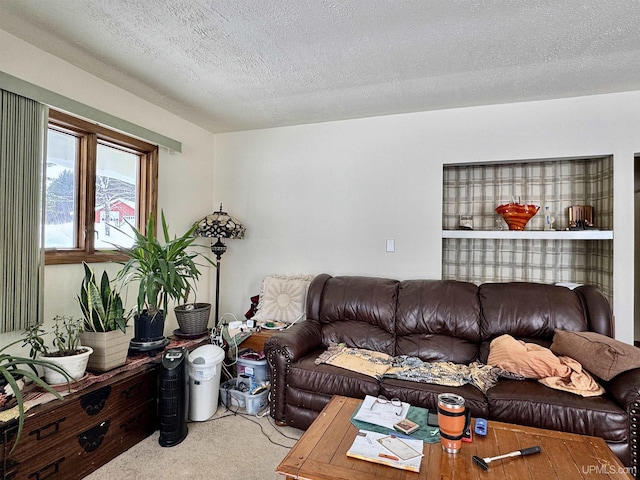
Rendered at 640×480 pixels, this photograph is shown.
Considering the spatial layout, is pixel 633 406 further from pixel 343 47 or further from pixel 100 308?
pixel 100 308

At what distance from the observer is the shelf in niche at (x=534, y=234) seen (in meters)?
2.88

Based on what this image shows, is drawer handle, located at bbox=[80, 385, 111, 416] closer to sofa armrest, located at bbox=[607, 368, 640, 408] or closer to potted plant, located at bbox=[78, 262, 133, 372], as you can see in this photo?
potted plant, located at bbox=[78, 262, 133, 372]

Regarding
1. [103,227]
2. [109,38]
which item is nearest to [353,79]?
[109,38]

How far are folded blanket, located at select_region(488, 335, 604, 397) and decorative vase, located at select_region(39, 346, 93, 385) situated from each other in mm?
2561

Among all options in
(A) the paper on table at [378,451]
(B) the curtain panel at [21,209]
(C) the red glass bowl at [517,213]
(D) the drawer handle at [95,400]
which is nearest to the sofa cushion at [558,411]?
(A) the paper on table at [378,451]

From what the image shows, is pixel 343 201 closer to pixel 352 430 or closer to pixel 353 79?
pixel 353 79

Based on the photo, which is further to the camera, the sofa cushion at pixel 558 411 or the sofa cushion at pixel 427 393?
the sofa cushion at pixel 427 393

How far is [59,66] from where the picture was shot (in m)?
2.40

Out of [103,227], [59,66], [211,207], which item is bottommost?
[103,227]

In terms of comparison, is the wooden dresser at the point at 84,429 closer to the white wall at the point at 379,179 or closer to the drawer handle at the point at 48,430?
the drawer handle at the point at 48,430

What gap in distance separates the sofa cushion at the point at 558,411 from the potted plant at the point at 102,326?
7.65ft

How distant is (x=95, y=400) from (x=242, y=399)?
3.54ft

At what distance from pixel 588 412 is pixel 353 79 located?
8.31 feet

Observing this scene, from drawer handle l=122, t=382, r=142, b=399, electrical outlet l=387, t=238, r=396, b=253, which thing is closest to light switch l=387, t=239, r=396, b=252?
electrical outlet l=387, t=238, r=396, b=253
